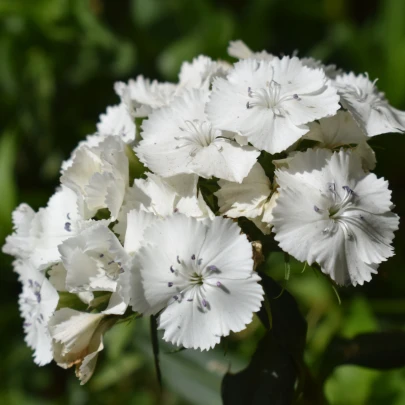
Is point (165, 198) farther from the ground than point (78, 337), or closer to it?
farther from the ground

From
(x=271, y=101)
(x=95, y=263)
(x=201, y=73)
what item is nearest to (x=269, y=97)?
(x=271, y=101)

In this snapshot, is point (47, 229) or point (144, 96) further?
point (144, 96)

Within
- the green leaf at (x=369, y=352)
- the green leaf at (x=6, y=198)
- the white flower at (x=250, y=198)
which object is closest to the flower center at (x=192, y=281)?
the white flower at (x=250, y=198)

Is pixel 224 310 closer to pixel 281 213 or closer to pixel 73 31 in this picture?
pixel 281 213

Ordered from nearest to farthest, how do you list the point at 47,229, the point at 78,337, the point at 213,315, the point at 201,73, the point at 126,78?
the point at 213,315 → the point at 78,337 → the point at 47,229 → the point at 201,73 → the point at 126,78

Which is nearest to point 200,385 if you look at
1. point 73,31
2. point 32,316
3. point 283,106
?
point 32,316

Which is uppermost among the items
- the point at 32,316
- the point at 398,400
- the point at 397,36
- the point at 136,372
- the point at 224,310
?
the point at 224,310

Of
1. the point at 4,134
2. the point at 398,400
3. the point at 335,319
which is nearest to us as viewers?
the point at 398,400

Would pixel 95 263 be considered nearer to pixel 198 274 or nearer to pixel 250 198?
pixel 198 274

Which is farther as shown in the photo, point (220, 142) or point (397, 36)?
point (397, 36)
